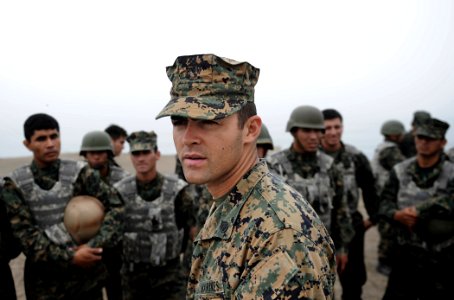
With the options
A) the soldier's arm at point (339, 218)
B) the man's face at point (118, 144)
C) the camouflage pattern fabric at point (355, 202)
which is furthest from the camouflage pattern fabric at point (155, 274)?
the man's face at point (118, 144)

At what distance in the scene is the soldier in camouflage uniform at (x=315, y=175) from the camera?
13.6 feet

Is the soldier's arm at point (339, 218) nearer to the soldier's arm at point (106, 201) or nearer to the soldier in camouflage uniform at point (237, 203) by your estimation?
the soldier's arm at point (106, 201)

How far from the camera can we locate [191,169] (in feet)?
4.98

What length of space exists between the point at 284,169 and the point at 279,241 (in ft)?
9.86

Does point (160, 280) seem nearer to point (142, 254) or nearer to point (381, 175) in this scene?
point (142, 254)

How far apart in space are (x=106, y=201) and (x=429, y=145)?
3.57m

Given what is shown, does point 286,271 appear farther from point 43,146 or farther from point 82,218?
point 43,146

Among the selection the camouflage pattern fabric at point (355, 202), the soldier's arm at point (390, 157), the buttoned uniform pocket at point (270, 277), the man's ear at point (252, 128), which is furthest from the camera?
the soldier's arm at point (390, 157)

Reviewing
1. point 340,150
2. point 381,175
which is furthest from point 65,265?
point 381,175

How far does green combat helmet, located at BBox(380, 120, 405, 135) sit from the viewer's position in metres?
7.50

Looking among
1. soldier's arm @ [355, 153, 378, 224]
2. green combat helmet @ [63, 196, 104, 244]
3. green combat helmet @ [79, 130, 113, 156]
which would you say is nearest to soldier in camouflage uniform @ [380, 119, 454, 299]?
soldier's arm @ [355, 153, 378, 224]

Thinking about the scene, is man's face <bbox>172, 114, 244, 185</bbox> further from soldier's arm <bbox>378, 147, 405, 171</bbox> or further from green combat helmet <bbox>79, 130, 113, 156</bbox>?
soldier's arm <bbox>378, 147, 405, 171</bbox>

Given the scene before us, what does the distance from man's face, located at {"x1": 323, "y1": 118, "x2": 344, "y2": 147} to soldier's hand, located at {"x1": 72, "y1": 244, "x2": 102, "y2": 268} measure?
3.44 meters

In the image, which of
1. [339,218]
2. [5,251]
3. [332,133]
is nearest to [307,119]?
[339,218]
